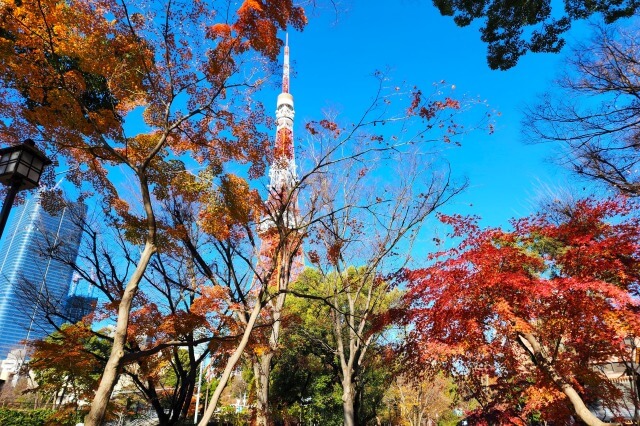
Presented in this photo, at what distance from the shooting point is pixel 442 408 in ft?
88.6

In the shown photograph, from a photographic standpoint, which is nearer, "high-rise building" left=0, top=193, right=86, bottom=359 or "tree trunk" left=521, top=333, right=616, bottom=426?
"tree trunk" left=521, top=333, right=616, bottom=426

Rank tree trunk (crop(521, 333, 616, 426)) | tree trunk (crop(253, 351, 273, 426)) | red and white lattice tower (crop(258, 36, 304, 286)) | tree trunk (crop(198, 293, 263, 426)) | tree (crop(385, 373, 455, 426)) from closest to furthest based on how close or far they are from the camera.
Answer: tree trunk (crop(198, 293, 263, 426))
tree trunk (crop(521, 333, 616, 426))
red and white lattice tower (crop(258, 36, 304, 286))
tree trunk (crop(253, 351, 273, 426))
tree (crop(385, 373, 455, 426))

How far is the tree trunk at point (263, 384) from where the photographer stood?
26.0 ft

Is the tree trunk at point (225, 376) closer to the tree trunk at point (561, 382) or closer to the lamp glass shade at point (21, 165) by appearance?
the lamp glass shade at point (21, 165)

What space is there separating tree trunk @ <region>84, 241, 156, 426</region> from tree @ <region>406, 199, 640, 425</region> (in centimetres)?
522

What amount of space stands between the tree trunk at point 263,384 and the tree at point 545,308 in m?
2.98

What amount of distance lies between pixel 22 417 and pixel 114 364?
52.5 feet

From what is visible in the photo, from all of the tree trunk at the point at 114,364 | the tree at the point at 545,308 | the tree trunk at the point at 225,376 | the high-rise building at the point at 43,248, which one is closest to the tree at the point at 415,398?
the tree at the point at 545,308

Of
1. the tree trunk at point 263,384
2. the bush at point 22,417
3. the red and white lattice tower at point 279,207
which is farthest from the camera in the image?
the bush at point 22,417

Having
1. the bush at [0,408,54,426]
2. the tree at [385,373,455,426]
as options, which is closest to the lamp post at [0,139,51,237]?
the bush at [0,408,54,426]

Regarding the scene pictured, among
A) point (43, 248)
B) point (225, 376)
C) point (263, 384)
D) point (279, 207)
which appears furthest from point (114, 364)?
point (43, 248)

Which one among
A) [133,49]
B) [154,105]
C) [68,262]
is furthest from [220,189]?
[68,262]

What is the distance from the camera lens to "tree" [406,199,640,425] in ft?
20.6

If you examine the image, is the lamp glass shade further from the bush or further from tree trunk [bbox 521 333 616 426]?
the bush
